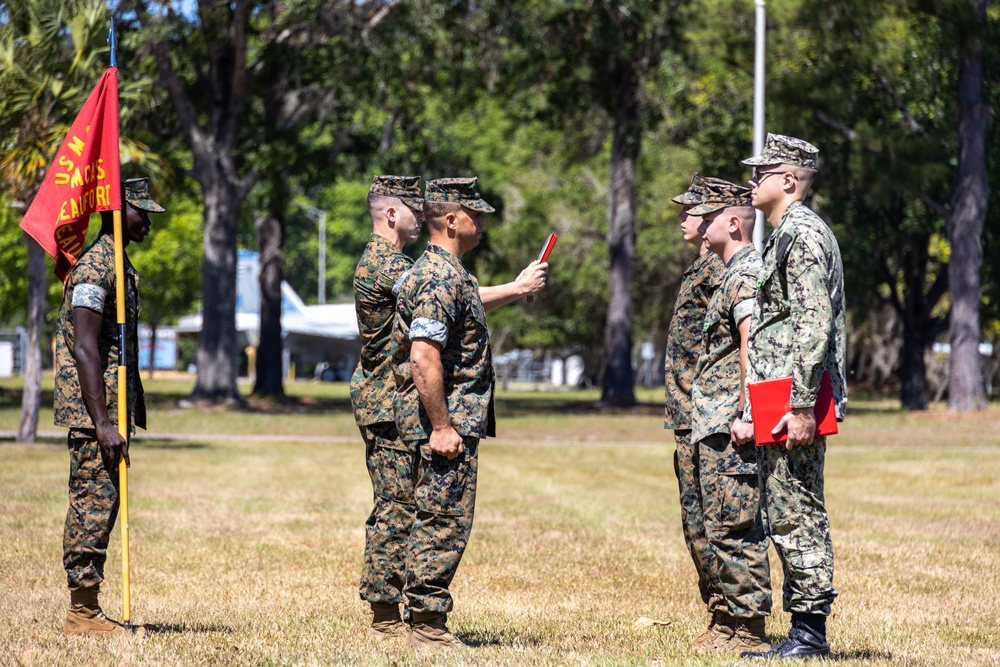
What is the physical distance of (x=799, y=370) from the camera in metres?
5.99

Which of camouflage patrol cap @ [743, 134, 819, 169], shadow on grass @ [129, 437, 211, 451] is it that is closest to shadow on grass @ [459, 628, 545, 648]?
camouflage patrol cap @ [743, 134, 819, 169]

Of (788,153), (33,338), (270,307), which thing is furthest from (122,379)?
(270,307)

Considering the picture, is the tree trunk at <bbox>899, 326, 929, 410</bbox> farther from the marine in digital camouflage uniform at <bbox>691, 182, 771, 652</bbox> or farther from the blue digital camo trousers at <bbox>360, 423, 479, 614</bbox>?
the blue digital camo trousers at <bbox>360, 423, 479, 614</bbox>

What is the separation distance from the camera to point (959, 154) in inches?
1099

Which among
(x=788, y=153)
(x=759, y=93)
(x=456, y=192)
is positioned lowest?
(x=456, y=192)

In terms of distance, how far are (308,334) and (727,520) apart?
51125 mm

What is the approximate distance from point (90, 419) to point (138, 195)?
4.04 feet

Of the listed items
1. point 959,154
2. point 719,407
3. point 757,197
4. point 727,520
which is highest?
point 959,154

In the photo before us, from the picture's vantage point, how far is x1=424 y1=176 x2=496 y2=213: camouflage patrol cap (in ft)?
21.4

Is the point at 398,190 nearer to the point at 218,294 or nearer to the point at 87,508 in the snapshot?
the point at 87,508

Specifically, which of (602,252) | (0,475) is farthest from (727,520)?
(602,252)

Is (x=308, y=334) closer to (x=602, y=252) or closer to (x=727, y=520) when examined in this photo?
(x=602, y=252)

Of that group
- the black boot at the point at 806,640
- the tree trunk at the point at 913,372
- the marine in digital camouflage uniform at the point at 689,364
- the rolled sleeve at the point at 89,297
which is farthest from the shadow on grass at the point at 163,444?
the tree trunk at the point at 913,372

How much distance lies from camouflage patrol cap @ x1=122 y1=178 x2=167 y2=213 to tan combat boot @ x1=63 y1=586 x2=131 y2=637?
1956 mm
